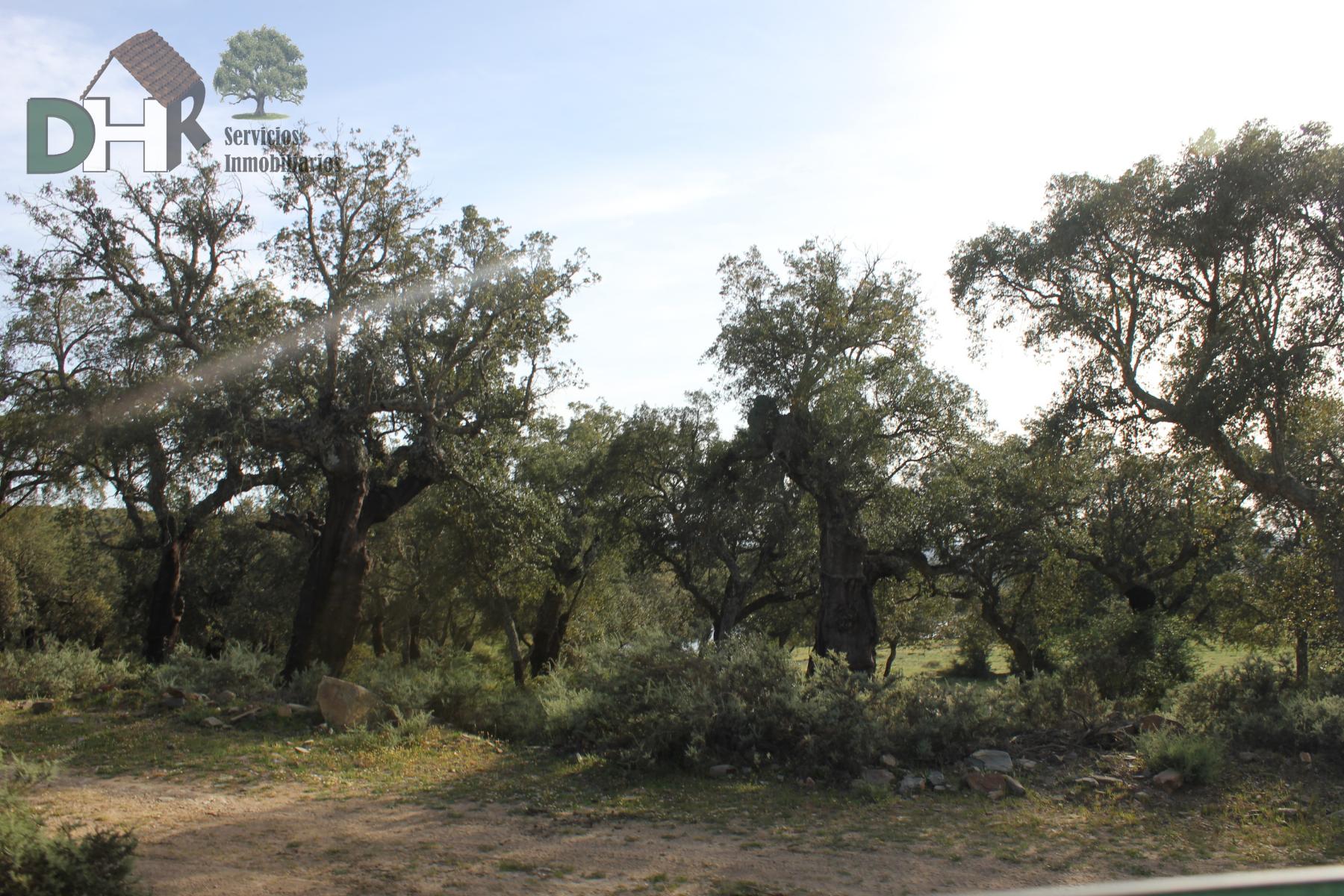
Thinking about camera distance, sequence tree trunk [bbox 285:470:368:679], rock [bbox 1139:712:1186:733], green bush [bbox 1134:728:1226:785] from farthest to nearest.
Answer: tree trunk [bbox 285:470:368:679] < rock [bbox 1139:712:1186:733] < green bush [bbox 1134:728:1226:785]

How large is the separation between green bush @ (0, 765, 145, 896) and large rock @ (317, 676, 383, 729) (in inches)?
292

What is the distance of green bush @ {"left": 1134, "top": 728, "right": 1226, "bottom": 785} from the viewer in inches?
371

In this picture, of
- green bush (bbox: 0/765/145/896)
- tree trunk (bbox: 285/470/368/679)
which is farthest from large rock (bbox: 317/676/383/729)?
green bush (bbox: 0/765/145/896)

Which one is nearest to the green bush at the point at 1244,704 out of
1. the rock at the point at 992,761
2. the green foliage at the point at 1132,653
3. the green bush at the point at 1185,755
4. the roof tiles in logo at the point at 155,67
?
the green bush at the point at 1185,755

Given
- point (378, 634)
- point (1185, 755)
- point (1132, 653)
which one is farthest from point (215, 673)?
point (378, 634)

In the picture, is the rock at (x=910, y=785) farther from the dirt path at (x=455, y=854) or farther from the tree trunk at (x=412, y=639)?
the tree trunk at (x=412, y=639)

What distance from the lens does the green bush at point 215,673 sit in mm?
14617

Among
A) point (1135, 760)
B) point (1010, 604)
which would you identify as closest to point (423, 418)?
point (1135, 760)

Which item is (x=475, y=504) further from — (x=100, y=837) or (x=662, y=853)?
(x=100, y=837)

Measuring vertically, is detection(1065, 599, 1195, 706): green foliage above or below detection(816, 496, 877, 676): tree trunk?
below

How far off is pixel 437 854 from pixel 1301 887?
273 inches

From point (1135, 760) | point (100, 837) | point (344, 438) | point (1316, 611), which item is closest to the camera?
point (100, 837)

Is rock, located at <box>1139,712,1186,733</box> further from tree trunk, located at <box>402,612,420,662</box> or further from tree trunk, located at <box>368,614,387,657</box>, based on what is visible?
tree trunk, located at <box>368,614,387,657</box>

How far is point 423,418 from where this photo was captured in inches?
659
